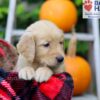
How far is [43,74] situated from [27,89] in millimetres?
95

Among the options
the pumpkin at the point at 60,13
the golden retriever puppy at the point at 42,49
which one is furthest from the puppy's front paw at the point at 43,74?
the pumpkin at the point at 60,13

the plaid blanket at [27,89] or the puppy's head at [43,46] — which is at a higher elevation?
the puppy's head at [43,46]

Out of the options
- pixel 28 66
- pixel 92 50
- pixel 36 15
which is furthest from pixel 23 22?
pixel 28 66

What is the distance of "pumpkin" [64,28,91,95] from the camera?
2.79 metres

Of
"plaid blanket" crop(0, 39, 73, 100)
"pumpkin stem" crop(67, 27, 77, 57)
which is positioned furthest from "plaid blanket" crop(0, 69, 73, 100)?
"pumpkin stem" crop(67, 27, 77, 57)

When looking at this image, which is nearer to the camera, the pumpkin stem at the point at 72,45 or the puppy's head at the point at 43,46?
the puppy's head at the point at 43,46

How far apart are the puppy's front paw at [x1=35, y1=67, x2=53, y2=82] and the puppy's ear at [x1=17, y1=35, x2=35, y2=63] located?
0.29 ft

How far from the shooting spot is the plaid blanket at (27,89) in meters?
1.58

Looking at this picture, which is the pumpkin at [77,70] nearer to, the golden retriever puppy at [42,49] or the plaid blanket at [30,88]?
the golden retriever puppy at [42,49]

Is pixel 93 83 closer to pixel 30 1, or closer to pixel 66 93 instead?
pixel 30 1

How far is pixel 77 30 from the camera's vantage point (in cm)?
339

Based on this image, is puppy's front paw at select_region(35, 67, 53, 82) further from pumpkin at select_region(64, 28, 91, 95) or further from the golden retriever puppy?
pumpkin at select_region(64, 28, 91, 95)

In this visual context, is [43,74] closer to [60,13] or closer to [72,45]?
[72,45]

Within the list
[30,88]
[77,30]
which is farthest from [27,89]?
[77,30]
